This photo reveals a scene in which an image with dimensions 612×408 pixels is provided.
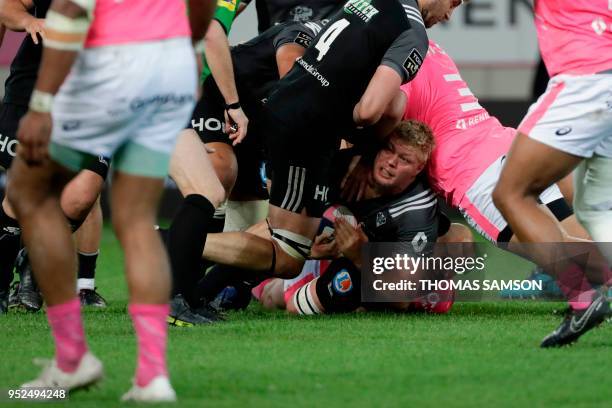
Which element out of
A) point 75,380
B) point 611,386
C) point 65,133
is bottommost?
point 611,386

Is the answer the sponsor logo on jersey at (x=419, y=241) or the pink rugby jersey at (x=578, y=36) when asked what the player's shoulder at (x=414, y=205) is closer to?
the sponsor logo on jersey at (x=419, y=241)

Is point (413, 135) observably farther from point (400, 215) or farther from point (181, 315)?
point (181, 315)

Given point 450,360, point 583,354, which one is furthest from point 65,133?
point 583,354

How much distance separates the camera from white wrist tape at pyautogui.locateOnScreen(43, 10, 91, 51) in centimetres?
375

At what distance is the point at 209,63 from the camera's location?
21.4 feet

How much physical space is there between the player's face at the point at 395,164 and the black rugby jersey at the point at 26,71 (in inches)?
71.4

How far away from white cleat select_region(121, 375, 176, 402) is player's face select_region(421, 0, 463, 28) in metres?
3.50

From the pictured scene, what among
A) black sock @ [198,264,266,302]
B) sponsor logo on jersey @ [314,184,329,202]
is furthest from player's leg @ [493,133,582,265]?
black sock @ [198,264,266,302]

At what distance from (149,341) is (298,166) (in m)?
2.56

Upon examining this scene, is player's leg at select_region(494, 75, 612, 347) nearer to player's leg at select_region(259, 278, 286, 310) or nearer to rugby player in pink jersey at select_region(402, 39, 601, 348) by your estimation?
rugby player in pink jersey at select_region(402, 39, 601, 348)

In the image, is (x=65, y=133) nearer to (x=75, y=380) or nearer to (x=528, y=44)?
(x=75, y=380)

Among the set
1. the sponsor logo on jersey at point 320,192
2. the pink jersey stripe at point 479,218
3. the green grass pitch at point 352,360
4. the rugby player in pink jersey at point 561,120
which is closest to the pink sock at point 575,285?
the rugby player in pink jersey at point 561,120

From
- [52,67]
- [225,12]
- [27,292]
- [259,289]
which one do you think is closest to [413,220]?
[259,289]

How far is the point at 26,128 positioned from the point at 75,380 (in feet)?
2.63
